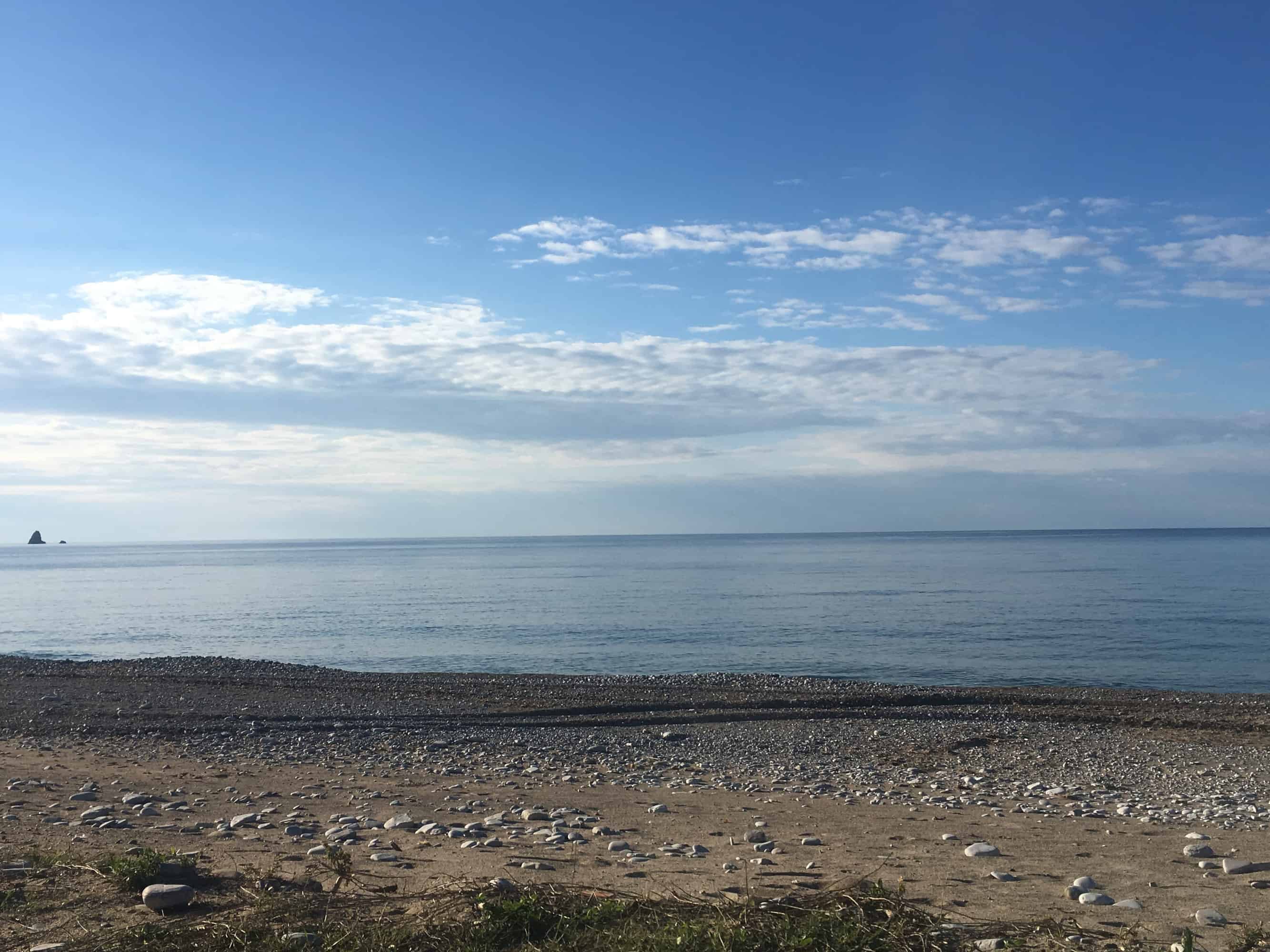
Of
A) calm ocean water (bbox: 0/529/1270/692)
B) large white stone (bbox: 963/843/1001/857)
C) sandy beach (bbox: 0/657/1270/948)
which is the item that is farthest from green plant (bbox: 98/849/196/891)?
calm ocean water (bbox: 0/529/1270/692)

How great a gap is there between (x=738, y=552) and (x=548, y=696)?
542 ft

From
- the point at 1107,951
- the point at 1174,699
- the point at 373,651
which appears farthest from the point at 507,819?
the point at 373,651

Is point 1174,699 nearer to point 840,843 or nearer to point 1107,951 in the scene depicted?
point 840,843

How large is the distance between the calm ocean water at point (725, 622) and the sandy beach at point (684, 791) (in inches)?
334

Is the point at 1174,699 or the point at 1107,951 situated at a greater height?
the point at 1107,951

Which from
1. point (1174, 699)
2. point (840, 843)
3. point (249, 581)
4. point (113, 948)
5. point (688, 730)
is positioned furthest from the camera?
point (249, 581)

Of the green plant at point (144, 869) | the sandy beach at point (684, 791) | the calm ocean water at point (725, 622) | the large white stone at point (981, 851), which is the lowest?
the calm ocean water at point (725, 622)

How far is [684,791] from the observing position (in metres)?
14.8

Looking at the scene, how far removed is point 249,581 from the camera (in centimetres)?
10738

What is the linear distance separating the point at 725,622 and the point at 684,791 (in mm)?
39352

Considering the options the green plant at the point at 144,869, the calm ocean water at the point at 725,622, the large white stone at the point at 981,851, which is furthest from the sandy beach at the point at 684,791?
the calm ocean water at the point at 725,622

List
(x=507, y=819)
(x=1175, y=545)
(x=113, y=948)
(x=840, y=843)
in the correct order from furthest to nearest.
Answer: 1. (x=1175, y=545)
2. (x=507, y=819)
3. (x=840, y=843)
4. (x=113, y=948)

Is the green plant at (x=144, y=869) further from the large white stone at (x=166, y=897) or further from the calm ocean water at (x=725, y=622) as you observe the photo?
the calm ocean water at (x=725, y=622)

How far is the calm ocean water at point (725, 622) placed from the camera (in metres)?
37.2
